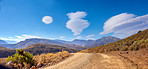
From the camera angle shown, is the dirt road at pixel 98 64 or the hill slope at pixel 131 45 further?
the hill slope at pixel 131 45

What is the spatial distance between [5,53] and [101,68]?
626ft

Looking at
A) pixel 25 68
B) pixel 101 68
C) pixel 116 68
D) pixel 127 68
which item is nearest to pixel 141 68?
pixel 127 68

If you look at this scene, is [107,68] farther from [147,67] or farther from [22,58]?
[22,58]

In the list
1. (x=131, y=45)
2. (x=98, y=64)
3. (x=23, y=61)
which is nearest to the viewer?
(x=98, y=64)

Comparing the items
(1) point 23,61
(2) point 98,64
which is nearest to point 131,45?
(2) point 98,64

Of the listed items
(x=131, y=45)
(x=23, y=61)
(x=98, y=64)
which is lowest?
(x=23, y=61)

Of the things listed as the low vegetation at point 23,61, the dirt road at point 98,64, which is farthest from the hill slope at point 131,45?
the low vegetation at point 23,61

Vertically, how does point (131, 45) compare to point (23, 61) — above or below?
above

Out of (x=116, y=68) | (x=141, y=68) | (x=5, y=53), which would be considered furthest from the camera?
(x=5, y=53)

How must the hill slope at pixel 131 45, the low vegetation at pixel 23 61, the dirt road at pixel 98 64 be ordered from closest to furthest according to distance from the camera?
the dirt road at pixel 98 64
the low vegetation at pixel 23 61
the hill slope at pixel 131 45

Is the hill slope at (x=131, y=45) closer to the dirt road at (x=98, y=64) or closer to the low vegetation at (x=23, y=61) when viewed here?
the dirt road at (x=98, y=64)

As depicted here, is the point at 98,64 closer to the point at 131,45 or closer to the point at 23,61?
the point at 23,61

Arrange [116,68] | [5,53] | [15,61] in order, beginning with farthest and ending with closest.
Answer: [5,53] → [15,61] → [116,68]

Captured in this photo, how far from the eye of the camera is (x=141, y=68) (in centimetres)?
478
